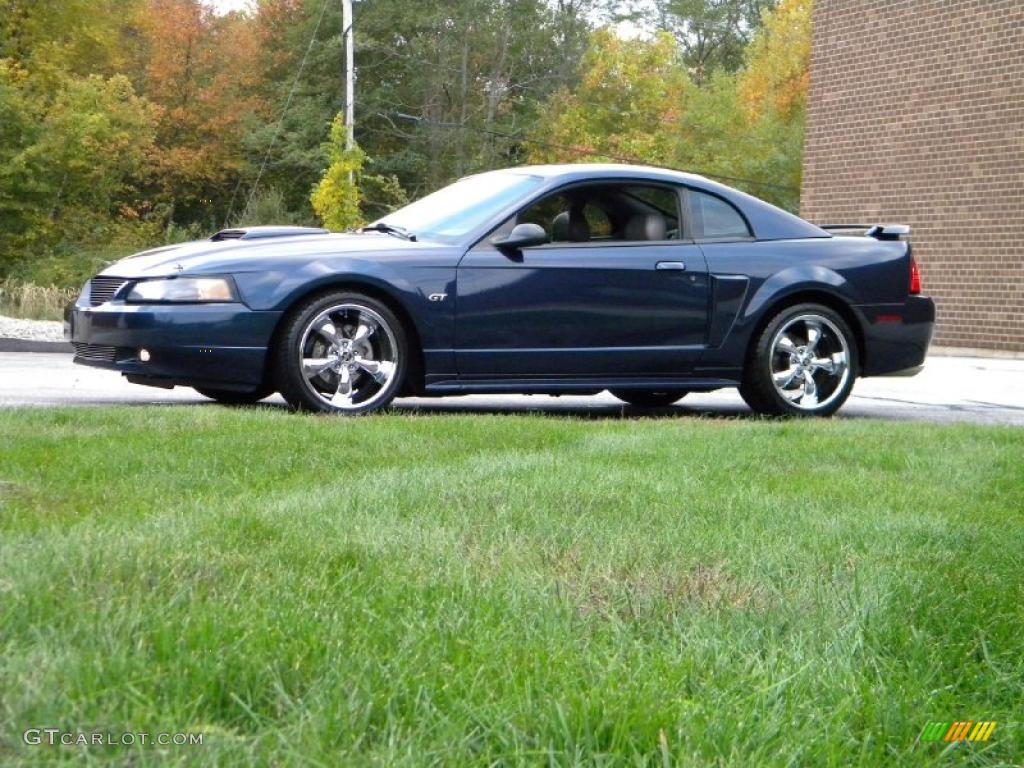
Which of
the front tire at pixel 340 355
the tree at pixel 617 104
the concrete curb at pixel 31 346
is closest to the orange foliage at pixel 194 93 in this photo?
the tree at pixel 617 104

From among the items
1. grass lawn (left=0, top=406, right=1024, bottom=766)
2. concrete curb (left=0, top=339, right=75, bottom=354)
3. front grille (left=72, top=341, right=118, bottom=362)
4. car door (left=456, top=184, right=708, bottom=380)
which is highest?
car door (left=456, top=184, right=708, bottom=380)

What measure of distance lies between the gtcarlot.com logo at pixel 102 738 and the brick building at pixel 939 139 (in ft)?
71.3

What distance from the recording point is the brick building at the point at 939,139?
2239 cm

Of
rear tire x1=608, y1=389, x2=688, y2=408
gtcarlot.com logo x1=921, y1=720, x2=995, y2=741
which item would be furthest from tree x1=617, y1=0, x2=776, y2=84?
gtcarlot.com logo x1=921, y1=720, x2=995, y2=741

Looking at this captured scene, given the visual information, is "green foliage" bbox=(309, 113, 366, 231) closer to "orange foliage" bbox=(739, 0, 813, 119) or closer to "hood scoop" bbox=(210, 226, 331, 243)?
"orange foliage" bbox=(739, 0, 813, 119)

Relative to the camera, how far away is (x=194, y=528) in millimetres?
3729

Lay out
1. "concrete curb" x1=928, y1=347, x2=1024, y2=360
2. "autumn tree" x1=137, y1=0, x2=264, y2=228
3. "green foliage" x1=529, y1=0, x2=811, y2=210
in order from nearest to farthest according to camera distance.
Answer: "concrete curb" x1=928, y1=347, x2=1024, y2=360 < "green foliage" x1=529, y1=0, x2=811, y2=210 < "autumn tree" x1=137, y1=0, x2=264, y2=228

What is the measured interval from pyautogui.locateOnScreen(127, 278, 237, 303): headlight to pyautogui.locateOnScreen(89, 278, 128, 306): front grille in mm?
304

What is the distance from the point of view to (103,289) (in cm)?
853

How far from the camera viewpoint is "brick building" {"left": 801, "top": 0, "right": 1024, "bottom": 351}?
22391 millimetres

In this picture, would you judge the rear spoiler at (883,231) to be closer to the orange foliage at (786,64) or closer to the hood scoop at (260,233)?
the hood scoop at (260,233)

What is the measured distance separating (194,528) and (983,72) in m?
21.1

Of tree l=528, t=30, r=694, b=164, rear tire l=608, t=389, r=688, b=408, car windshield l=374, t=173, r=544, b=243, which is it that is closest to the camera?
car windshield l=374, t=173, r=544, b=243

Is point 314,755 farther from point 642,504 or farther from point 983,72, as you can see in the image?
point 983,72
